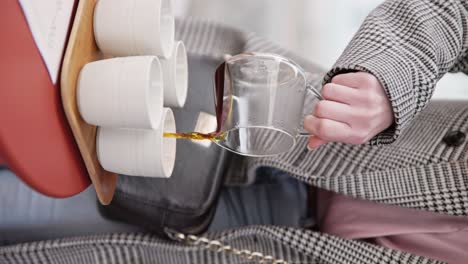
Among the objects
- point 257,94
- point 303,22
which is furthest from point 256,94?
point 303,22

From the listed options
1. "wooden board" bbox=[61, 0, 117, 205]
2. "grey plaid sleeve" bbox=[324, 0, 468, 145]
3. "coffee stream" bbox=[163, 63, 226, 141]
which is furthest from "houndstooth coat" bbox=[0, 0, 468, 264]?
"wooden board" bbox=[61, 0, 117, 205]

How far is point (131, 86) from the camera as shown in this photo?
1.03ft

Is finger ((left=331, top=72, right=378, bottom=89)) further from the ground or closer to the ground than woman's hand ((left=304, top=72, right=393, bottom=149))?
further from the ground

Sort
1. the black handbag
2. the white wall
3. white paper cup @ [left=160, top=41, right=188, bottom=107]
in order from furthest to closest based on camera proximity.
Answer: the white wall → the black handbag → white paper cup @ [left=160, top=41, right=188, bottom=107]

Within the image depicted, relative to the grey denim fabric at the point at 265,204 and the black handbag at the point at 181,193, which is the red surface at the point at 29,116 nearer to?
the black handbag at the point at 181,193

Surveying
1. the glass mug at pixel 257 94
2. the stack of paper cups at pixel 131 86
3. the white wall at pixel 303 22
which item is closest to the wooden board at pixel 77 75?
the stack of paper cups at pixel 131 86

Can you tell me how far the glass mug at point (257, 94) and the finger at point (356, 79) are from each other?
2cm

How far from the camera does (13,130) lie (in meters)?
0.26

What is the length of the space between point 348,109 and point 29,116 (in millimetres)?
261

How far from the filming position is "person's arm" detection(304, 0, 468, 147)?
0.41 meters

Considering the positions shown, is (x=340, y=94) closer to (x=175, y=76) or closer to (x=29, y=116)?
(x=175, y=76)

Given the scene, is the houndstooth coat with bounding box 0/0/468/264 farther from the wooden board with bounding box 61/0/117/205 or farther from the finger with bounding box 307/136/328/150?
the wooden board with bounding box 61/0/117/205

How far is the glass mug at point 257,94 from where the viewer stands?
0.42 m

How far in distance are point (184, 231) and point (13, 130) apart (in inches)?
11.9
